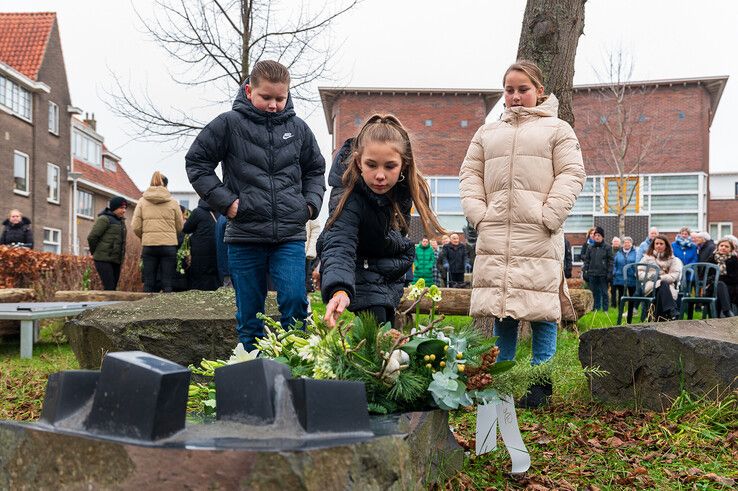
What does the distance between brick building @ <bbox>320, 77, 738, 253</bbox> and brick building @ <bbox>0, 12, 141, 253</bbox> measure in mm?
11758

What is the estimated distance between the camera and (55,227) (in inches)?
1288

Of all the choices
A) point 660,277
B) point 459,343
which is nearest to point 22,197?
point 660,277

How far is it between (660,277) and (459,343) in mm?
8967

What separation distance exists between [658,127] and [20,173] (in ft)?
87.3

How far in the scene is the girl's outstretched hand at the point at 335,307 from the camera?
264cm

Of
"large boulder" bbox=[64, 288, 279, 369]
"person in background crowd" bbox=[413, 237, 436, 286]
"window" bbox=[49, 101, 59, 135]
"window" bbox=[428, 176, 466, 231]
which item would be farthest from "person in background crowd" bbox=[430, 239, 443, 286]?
"window" bbox=[49, 101, 59, 135]

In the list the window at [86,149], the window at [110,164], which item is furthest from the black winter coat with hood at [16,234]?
the window at [110,164]

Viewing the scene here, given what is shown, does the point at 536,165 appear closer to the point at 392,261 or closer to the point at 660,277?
the point at 392,261

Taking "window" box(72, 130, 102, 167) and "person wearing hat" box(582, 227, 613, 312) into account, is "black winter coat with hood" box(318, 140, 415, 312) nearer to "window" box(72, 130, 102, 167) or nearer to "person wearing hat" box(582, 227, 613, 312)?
"person wearing hat" box(582, 227, 613, 312)

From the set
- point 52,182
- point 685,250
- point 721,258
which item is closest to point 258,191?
point 721,258

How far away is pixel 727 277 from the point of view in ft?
38.0

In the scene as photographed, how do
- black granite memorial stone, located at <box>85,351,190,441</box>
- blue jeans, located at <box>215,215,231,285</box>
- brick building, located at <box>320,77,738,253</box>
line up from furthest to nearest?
1. brick building, located at <box>320,77,738,253</box>
2. blue jeans, located at <box>215,215,231,285</box>
3. black granite memorial stone, located at <box>85,351,190,441</box>

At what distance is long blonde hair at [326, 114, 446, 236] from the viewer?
3285mm

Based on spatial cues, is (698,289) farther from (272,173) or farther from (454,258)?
(272,173)
